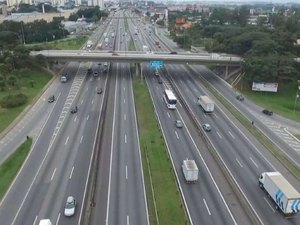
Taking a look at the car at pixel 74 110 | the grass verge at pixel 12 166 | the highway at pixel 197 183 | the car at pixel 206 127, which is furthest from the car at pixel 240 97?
the grass verge at pixel 12 166

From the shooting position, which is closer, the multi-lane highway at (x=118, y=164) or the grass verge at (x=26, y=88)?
the multi-lane highway at (x=118, y=164)

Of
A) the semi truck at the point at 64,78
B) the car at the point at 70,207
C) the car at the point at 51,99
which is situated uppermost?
the semi truck at the point at 64,78

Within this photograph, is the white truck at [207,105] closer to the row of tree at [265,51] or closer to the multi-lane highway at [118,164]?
the multi-lane highway at [118,164]

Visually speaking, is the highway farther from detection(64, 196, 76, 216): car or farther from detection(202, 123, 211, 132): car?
detection(64, 196, 76, 216): car

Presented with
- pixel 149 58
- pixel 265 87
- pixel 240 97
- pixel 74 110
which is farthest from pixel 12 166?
pixel 265 87

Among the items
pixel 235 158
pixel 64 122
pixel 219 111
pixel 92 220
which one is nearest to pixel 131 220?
pixel 92 220

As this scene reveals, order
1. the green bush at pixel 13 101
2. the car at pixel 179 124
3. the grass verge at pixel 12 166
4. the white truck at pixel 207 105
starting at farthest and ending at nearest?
the green bush at pixel 13 101, the white truck at pixel 207 105, the car at pixel 179 124, the grass verge at pixel 12 166
